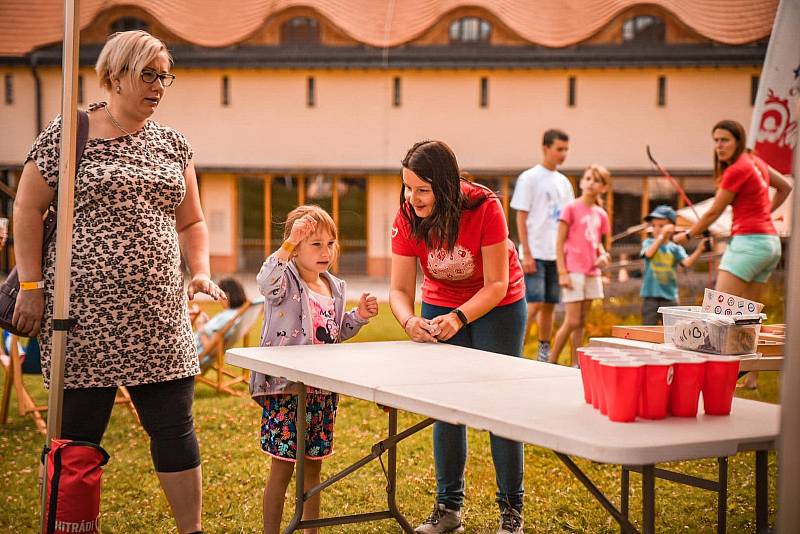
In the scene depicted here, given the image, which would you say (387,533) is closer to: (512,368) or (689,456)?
(512,368)

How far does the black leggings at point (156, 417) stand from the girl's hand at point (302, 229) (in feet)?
1.71

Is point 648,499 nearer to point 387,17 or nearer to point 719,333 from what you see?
point 719,333

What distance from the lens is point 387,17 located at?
9.17m

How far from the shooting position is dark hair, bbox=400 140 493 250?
297 cm

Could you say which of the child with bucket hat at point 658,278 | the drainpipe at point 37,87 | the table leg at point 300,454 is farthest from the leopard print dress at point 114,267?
the drainpipe at point 37,87

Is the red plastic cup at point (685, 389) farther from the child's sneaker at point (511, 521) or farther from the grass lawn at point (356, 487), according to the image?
the grass lawn at point (356, 487)

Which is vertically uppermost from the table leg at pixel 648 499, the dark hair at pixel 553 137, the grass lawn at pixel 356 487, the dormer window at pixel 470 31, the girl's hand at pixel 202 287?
the dormer window at pixel 470 31

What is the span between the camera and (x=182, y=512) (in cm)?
279

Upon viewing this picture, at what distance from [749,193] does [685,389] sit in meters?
3.07

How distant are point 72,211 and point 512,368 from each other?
3.96ft

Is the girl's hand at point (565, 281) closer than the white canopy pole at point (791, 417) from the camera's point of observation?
No

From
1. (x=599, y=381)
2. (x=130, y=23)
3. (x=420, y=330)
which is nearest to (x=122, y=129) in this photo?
(x=420, y=330)

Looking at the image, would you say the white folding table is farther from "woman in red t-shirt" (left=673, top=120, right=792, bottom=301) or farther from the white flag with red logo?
the white flag with red logo

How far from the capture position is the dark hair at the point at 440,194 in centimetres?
297
